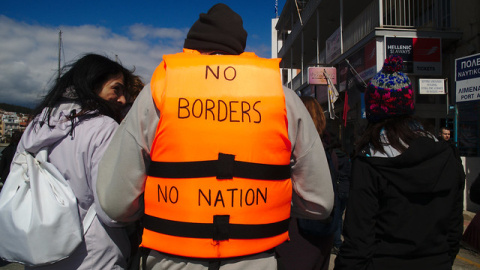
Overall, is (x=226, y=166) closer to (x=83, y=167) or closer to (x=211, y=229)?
(x=211, y=229)

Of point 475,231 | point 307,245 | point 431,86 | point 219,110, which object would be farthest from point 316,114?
point 431,86

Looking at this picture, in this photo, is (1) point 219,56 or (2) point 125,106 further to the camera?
(2) point 125,106

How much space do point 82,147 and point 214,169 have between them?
73 centimetres

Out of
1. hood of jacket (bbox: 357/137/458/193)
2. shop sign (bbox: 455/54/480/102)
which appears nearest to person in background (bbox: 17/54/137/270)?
hood of jacket (bbox: 357/137/458/193)

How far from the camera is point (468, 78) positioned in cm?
725

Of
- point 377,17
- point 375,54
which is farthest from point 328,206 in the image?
→ point 377,17

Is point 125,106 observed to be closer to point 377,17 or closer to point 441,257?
point 441,257

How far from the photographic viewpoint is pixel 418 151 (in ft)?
5.69

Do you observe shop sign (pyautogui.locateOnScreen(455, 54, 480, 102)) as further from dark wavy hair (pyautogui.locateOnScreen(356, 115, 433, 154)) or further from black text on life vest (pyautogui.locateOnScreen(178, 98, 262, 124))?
black text on life vest (pyautogui.locateOnScreen(178, 98, 262, 124))

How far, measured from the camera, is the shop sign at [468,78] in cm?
705

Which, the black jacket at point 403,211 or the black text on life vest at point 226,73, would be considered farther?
the black jacket at point 403,211

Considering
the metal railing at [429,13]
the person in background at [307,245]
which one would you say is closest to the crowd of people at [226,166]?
the person in background at [307,245]

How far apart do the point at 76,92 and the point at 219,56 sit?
34.5 inches

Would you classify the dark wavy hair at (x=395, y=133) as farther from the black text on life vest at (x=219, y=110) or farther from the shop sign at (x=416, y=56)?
the shop sign at (x=416, y=56)
